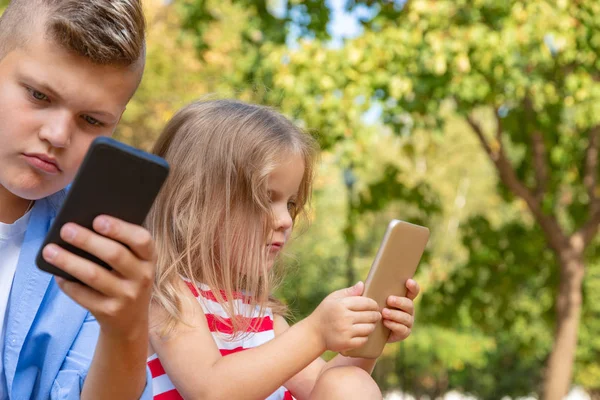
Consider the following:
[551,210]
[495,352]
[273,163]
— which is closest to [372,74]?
[551,210]

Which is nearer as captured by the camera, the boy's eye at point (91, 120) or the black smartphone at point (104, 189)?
the black smartphone at point (104, 189)

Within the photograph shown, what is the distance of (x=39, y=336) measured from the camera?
1.81m

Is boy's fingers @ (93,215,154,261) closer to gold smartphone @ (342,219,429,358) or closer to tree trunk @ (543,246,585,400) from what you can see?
gold smartphone @ (342,219,429,358)

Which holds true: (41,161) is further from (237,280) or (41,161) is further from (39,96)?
(237,280)

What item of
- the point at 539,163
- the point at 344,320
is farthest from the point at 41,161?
the point at 539,163

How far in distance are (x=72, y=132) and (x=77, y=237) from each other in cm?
49

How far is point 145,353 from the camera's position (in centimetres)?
140

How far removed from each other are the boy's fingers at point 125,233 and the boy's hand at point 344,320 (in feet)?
2.91

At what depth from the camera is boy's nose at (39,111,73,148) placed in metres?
1.55

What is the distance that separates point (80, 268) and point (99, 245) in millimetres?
44

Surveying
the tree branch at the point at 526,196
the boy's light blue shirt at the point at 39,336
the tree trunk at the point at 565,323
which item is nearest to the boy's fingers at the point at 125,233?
the boy's light blue shirt at the point at 39,336

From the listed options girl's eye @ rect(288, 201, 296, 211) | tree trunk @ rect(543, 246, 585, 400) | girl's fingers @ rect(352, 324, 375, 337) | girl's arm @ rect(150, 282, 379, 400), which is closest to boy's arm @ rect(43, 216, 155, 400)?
girl's arm @ rect(150, 282, 379, 400)

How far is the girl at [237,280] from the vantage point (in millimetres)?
1970

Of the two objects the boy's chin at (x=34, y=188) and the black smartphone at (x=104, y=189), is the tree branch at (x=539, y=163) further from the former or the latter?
the black smartphone at (x=104, y=189)
